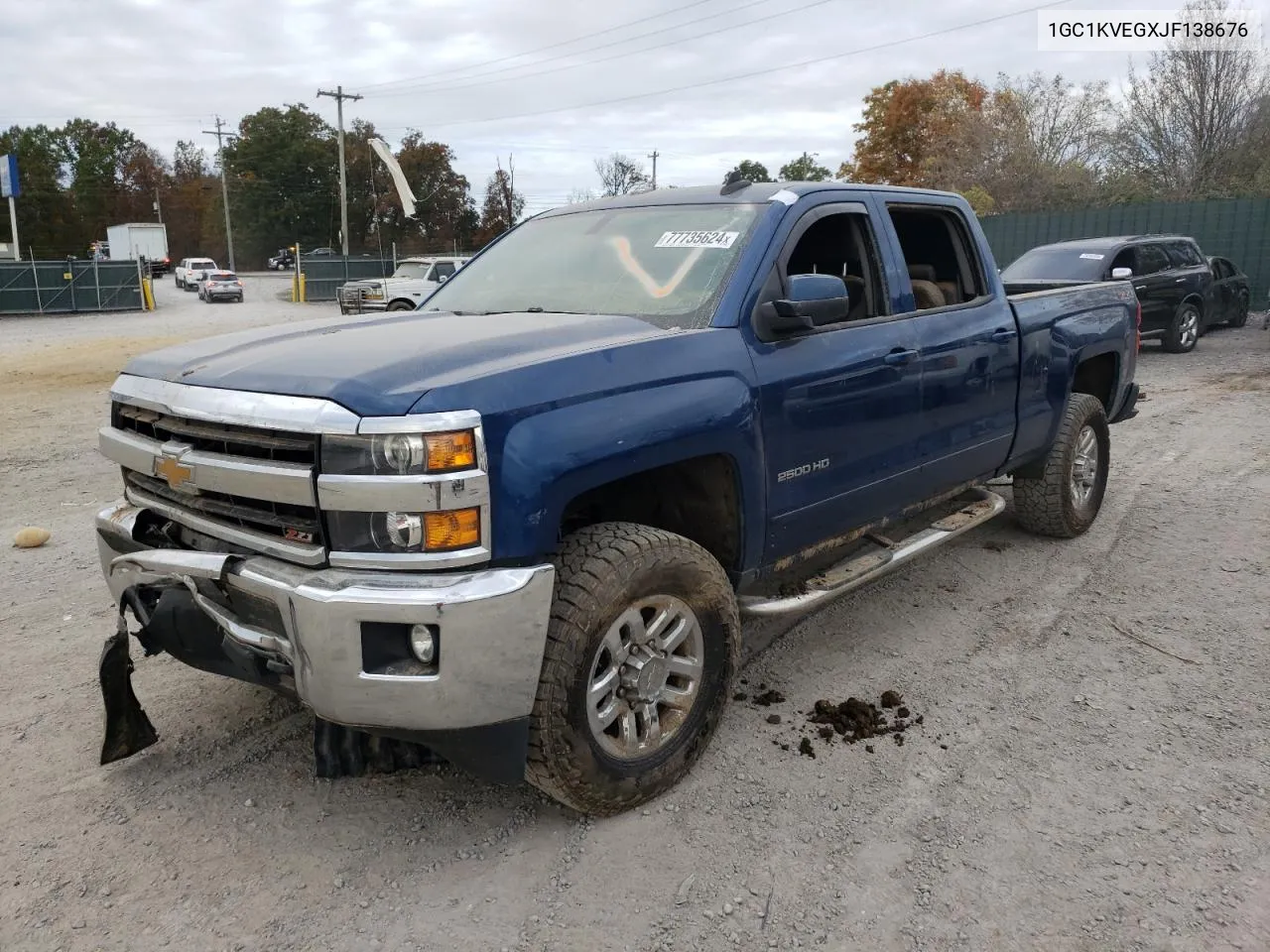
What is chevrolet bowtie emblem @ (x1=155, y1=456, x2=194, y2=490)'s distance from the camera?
2930 mm

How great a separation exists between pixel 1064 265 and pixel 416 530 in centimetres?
1296

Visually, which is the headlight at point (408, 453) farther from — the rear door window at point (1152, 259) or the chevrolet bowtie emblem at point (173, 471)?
the rear door window at point (1152, 259)

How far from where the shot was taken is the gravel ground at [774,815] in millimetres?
2566

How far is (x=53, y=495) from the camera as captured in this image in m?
6.78

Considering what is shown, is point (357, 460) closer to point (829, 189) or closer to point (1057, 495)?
point (829, 189)

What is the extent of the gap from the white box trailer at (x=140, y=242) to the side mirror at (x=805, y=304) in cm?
5558

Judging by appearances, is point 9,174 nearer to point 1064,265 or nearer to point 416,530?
point 1064,265

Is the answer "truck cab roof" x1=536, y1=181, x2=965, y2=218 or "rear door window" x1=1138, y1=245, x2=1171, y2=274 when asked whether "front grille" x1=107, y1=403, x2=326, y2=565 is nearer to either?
"truck cab roof" x1=536, y1=181, x2=965, y2=218

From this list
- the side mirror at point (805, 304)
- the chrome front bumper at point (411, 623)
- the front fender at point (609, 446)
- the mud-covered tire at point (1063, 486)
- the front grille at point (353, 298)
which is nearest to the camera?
the chrome front bumper at point (411, 623)

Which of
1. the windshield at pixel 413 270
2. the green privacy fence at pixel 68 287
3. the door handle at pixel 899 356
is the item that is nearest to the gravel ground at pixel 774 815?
the door handle at pixel 899 356

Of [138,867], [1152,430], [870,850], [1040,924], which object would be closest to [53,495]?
[138,867]

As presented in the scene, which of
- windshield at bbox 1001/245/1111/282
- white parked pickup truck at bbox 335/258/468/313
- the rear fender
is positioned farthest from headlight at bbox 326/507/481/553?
white parked pickup truck at bbox 335/258/468/313

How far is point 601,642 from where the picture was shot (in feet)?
9.37

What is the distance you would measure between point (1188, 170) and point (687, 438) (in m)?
33.9
